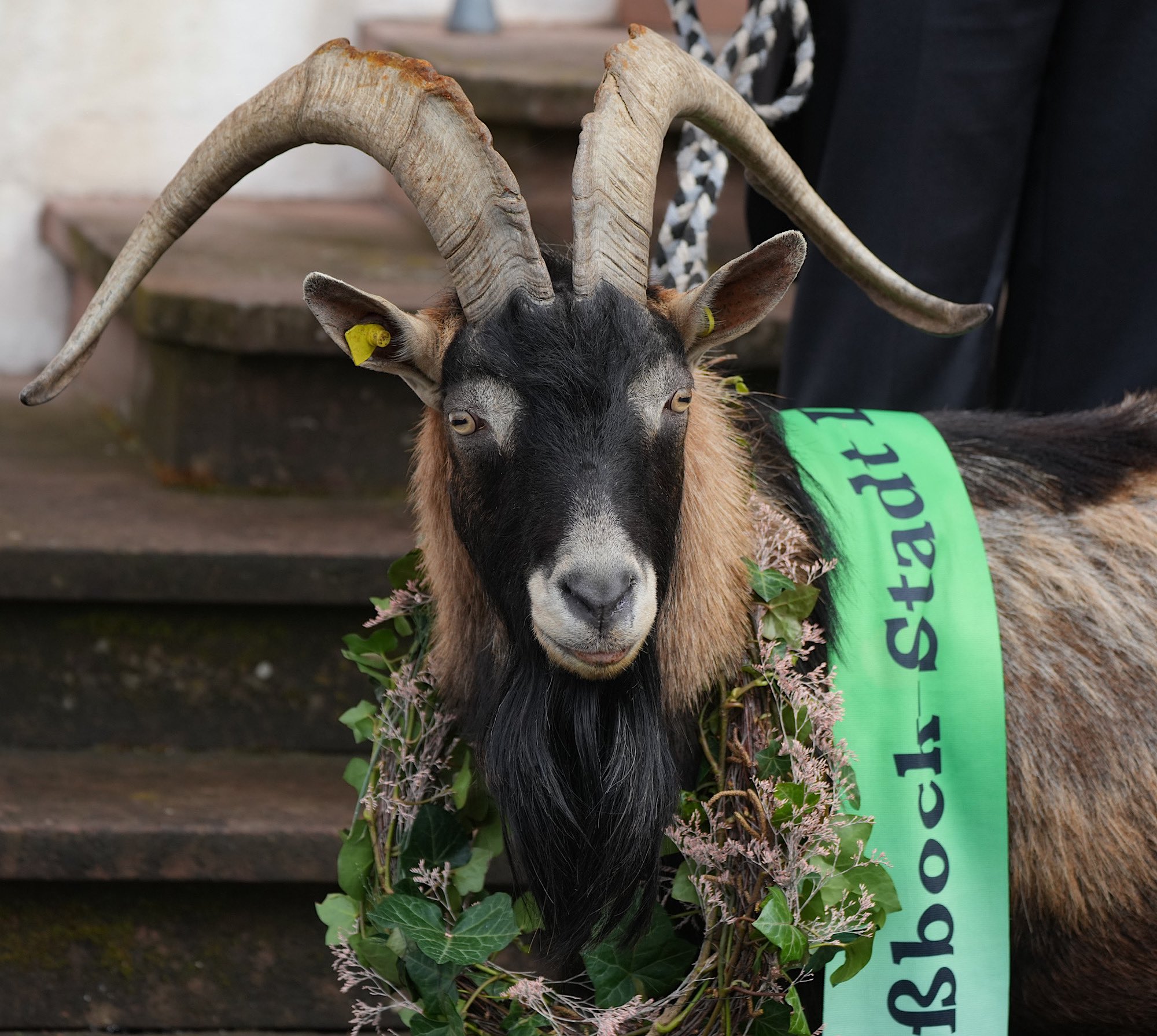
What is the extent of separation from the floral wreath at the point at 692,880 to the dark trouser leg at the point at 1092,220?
106 centimetres

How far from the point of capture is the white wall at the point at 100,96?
468cm

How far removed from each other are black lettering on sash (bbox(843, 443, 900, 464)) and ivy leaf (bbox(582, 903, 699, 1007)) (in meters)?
0.83

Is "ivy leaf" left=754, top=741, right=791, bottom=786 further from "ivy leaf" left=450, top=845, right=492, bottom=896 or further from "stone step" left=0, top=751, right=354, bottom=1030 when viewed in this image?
"stone step" left=0, top=751, right=354, bottom=1030

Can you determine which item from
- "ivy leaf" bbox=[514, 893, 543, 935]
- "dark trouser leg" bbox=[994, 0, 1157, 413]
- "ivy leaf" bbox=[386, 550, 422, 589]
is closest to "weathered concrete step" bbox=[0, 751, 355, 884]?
"ivy leaf" bbox=[386, 550, 422, 589]

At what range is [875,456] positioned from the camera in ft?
8.33

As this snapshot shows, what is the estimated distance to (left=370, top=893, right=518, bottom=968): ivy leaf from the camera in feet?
7.09

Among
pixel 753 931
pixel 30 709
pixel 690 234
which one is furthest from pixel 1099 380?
pixel 30 709

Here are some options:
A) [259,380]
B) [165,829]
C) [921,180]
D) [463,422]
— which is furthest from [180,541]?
[921,180]

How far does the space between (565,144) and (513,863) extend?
8.82ft

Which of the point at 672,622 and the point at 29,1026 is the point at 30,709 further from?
the point at 672,622

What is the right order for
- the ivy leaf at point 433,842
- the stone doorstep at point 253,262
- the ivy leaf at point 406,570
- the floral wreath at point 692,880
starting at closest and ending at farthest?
the floral wreath at point 692,880 → the ivy leaf at point 433,842 → the ivy leaf at point 406,570 → the stone doorstep at point 253,262

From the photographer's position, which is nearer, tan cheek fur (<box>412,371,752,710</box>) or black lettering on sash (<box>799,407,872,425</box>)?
tan cheek fur (<box>412,371,752,710</box>)

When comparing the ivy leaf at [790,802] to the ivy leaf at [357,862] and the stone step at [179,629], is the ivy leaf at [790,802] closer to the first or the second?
the ivy leaf at [357,862]

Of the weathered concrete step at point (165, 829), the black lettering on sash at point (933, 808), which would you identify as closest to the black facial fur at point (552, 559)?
the black lettering on sash at point (933, 808)
